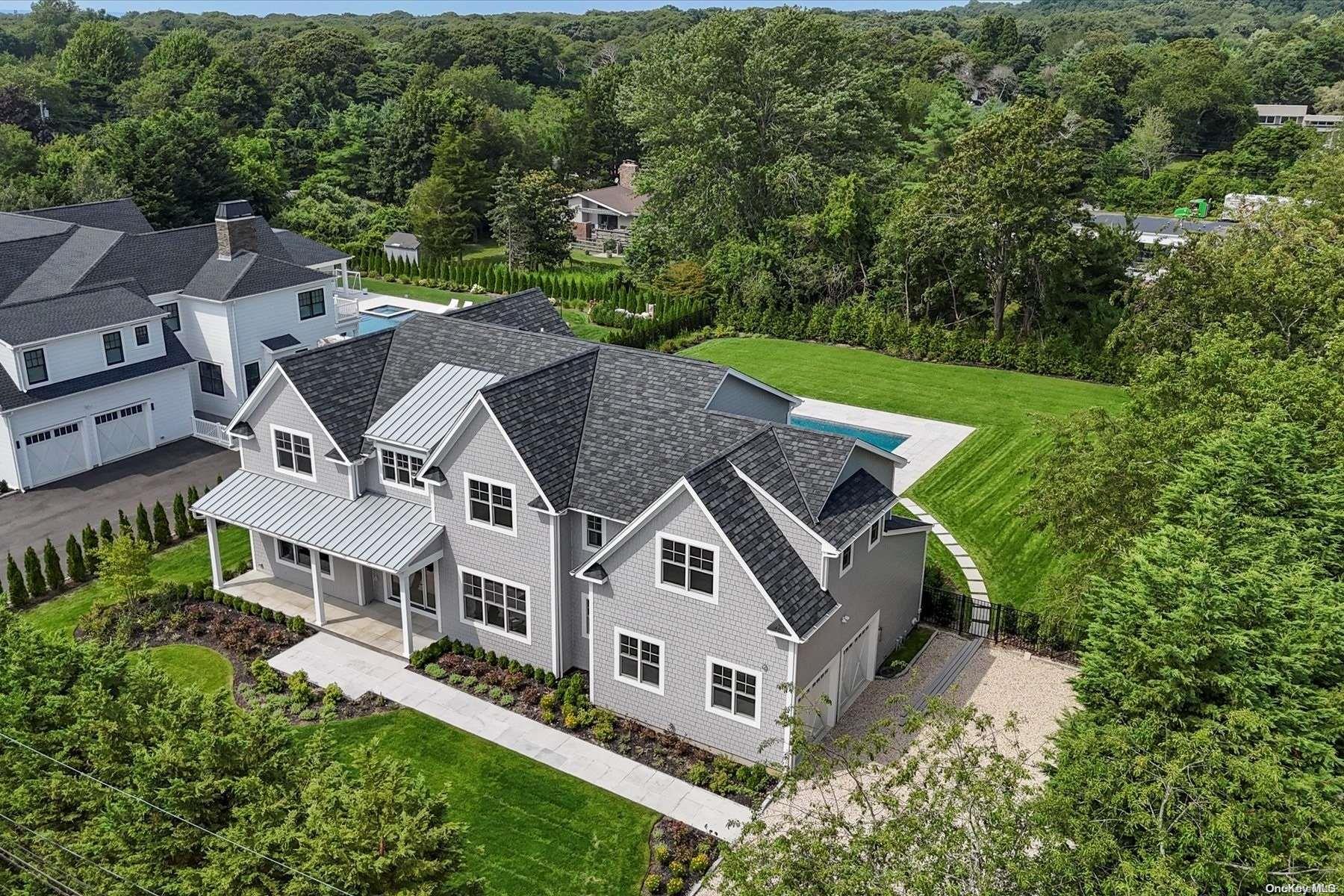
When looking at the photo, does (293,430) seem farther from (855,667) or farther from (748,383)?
(855,667)

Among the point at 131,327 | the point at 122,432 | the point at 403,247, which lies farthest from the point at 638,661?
the point at 403,247

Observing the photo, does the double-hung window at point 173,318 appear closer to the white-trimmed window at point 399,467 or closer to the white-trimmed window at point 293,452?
the white-trimmed window at point 293,452

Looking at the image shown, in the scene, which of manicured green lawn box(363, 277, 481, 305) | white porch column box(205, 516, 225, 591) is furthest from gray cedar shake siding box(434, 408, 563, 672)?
manicured green lawn box(363, 277, 481, 305)

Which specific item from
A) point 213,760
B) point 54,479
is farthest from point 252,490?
point 213,760

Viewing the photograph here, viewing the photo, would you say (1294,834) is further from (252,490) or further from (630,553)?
(252,490)

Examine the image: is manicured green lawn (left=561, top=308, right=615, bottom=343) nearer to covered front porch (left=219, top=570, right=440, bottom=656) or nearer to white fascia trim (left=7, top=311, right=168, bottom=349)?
white fascia trim (left=7, top=311, right=168, bottom=349)

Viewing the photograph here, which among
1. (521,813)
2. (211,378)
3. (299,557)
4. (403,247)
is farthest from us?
(403,247)
